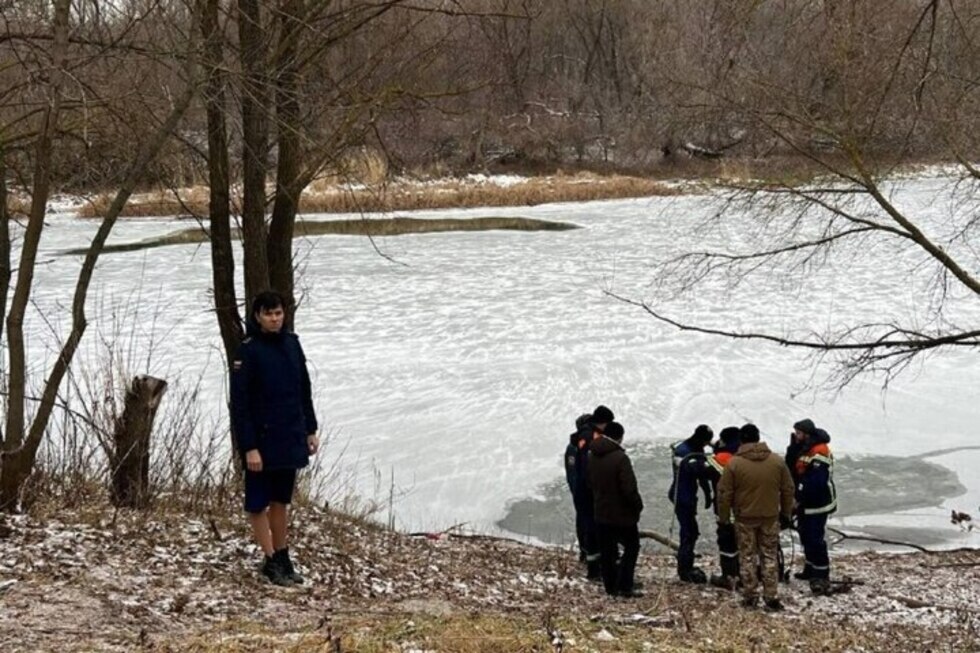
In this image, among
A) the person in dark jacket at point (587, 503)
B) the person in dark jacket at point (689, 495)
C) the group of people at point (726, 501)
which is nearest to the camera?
the group of people at point (726, 501)

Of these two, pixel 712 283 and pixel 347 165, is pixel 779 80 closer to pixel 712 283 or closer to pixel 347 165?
pixel 347 165

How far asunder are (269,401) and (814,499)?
425 cm

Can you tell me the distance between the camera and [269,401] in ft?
17.0

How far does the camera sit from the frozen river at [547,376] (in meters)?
9.80

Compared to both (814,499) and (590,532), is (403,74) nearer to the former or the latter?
(590,532)

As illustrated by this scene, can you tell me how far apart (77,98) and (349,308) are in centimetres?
1315

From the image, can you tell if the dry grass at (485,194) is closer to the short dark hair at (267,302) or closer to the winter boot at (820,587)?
the winter boot at (820,587)

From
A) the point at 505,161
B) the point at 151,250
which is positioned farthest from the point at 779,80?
the point at 505,161

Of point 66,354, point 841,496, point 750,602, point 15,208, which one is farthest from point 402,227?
point 66,354

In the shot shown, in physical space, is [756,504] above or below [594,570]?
above

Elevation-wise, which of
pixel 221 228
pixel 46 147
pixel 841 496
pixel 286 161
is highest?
pixel 286 161

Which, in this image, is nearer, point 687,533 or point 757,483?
point 757,483

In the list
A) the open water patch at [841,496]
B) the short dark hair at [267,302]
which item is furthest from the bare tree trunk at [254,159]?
the open water patch at [841,496]

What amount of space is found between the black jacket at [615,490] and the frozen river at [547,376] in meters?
2.30
